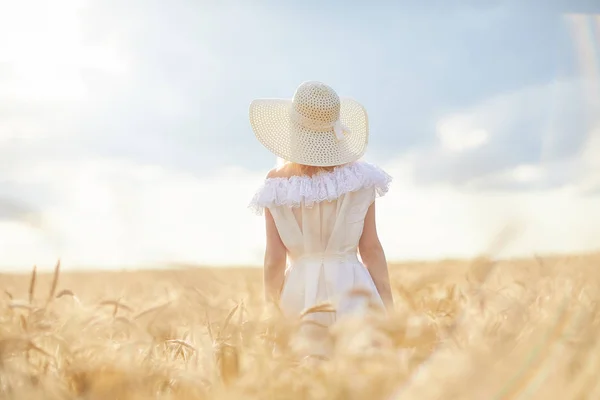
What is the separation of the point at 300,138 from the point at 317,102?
0.23 meters

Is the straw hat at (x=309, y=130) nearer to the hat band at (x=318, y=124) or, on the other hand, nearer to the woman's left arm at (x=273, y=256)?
the hat band at (x=318, y=124)

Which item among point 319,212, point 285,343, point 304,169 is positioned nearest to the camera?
point 285,343

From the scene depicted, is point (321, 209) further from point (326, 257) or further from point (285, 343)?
point (285, 343)

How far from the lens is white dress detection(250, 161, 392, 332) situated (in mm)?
3389

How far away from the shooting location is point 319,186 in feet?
11.3

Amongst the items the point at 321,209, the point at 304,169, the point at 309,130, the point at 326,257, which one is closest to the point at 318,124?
the point at 309,130

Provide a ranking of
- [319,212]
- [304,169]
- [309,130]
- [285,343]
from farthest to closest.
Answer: [309,130] → [304,169] → [319,212] → [285,343]

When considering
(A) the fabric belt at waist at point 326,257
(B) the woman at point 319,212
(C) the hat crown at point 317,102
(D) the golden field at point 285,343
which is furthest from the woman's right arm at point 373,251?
(D) the golden field at point 285,343

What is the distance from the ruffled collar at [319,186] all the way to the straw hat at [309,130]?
0.26 ft

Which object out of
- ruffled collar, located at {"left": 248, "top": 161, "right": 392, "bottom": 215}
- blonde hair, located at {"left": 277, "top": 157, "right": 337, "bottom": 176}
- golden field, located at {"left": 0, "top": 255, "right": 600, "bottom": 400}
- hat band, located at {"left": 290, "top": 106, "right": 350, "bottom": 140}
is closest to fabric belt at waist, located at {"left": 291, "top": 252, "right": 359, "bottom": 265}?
ruffled collar, located at {"left": 248, "top": 161, "right": 392, "bottom": 215}

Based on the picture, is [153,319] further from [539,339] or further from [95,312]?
[539,339]

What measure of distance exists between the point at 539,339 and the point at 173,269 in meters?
0.55

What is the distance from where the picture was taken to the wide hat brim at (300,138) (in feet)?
11.6

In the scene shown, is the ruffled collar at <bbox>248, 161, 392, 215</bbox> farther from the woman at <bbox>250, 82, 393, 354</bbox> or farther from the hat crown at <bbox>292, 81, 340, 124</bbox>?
the hat crown at <bbox>292, 81, 340, 124</bbox>
